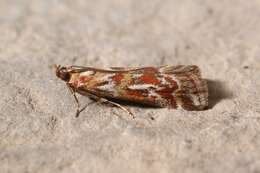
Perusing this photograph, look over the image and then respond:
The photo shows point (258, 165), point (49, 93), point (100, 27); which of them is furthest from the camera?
point (100, 27)

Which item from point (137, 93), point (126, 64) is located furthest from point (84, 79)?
point (126, 64)

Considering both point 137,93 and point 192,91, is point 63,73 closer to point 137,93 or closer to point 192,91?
Answer: point 137,93

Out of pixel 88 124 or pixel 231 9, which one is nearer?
pixel 88 124

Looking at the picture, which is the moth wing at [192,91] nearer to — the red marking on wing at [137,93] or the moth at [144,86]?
the moth at [144,86]

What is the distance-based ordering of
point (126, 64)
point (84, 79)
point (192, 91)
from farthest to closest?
point (126, 64) → point (84, 79) → point (192, 91)

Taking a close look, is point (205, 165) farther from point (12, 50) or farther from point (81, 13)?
point (81, 13)

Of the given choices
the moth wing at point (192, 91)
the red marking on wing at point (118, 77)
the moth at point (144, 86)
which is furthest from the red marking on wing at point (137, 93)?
the moth wing at point (192, 91)

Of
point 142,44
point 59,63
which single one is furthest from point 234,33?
point 59,63
